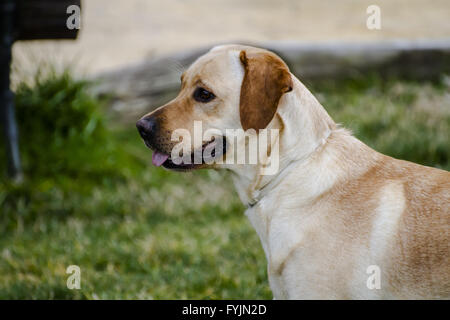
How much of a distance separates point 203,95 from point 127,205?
2.92 m

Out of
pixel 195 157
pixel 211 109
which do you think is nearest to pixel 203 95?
pixel 211 109

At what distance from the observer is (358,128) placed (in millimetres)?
6301

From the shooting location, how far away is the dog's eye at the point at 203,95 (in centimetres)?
275

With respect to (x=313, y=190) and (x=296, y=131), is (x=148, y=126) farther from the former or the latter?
(x=313, y=190)

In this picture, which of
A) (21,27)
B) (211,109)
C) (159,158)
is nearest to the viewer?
(211,109)

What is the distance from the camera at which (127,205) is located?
547 cm

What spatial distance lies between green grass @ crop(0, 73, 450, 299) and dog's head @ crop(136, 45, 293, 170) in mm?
1301

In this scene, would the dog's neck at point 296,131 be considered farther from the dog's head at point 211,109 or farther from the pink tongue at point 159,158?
the pink tongue at point 159,158

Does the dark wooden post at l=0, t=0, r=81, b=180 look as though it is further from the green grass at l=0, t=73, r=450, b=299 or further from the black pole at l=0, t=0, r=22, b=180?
the green grass at l=0, t=73, r=450, b=299

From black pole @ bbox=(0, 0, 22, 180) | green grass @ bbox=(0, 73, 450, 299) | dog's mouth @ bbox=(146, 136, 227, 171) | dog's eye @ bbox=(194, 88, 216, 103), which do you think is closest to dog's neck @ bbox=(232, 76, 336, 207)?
dog's mouth @ bbox=(146, 136, 227, 171)

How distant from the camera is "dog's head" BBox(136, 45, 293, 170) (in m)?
2.63

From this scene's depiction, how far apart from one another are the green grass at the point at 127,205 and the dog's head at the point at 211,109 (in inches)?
51.2
